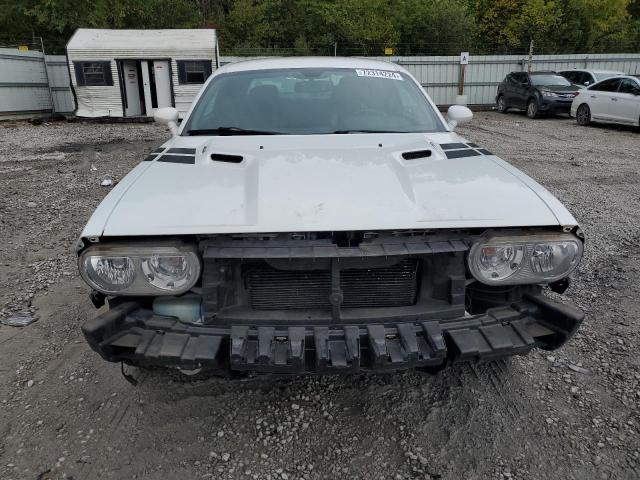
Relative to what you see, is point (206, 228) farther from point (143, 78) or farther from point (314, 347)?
point (143, 78)

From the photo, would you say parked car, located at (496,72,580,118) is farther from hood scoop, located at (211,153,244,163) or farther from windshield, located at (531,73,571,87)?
hood scoop, located at (211,153,244,163)

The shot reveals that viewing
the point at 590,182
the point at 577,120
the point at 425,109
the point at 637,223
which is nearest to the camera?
the point at 425,109

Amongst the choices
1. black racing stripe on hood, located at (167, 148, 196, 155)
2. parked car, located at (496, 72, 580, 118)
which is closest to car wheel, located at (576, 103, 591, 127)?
parked car, located at (496, 72, 580, 118)

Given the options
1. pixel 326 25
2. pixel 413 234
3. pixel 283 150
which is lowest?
pixel 413 234

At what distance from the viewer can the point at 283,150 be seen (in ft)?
8.79

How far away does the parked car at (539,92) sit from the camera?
15.6 m

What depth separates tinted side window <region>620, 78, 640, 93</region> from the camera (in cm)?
1236

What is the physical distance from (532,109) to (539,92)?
2.18 feet

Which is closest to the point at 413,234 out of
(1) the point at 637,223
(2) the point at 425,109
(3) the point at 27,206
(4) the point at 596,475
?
(4) the point at 596,475

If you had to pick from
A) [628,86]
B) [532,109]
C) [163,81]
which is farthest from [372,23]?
[628,86]

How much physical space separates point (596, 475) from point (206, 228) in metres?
1.94

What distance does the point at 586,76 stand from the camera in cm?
1678

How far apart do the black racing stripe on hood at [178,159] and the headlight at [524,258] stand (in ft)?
4.99

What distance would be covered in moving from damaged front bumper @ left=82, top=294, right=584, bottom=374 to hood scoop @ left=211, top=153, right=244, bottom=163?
89cm
